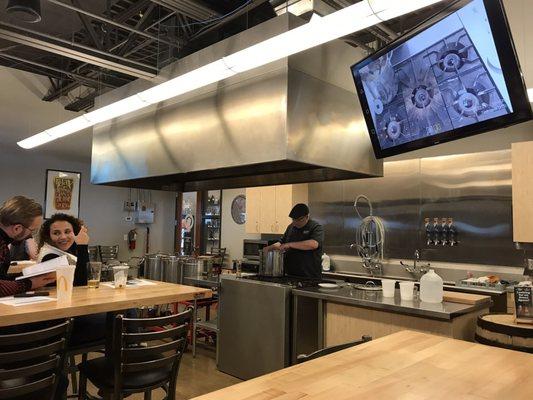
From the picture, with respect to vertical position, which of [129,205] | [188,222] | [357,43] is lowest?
[188,222]

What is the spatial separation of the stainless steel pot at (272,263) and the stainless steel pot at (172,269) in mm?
1686

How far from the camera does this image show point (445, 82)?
208 cm

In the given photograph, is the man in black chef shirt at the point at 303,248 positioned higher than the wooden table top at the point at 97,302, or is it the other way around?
the man in black chef shirt at the point at 303,248

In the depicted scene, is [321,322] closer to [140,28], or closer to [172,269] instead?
[172,269]

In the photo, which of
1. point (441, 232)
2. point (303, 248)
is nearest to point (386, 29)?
point (303, 248)

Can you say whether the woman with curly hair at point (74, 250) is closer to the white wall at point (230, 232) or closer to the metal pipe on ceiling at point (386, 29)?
the metal pipe on ceiling at point (386, 29)

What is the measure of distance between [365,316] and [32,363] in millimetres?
2079

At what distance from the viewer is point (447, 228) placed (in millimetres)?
5324

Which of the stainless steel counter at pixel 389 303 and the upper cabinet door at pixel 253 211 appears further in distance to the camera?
the upper cabinet door at pixel 253 211

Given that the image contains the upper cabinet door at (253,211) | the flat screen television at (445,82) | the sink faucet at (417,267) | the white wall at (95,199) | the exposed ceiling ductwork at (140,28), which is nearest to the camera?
the flat screen television at (445,82)

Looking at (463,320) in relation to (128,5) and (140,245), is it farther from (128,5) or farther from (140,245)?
(140,245)

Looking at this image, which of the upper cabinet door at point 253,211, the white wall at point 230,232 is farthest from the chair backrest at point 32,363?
the white wall at point 230,232

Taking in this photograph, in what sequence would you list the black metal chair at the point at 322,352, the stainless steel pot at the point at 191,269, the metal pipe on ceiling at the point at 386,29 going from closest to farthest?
the black metal chair at the point at 322,352, the metal pipe on ceiling at the point at 386,29, the stainless steel pot at the point at 191,269

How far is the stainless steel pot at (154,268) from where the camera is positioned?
18.0 ft
